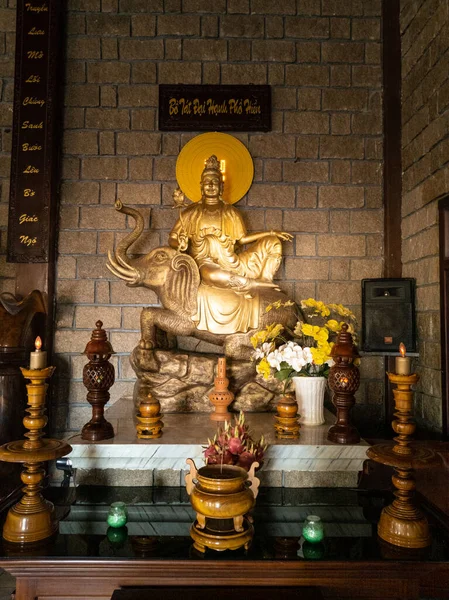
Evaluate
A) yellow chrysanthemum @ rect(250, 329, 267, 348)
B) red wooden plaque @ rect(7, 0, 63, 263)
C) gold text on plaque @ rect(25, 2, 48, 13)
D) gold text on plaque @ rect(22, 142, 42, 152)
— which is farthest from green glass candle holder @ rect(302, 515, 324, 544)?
gold text on plaque @ rect(25, 2, 48, 13)

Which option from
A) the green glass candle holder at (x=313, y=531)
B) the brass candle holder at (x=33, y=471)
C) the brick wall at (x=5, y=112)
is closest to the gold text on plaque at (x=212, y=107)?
the brick wall at (x=5, y=112)

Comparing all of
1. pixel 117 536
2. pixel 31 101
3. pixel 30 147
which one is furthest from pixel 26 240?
pixel 117 536

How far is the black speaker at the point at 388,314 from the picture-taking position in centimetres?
332

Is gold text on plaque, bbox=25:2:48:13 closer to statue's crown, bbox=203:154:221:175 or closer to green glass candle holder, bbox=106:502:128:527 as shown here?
statue's crown, bbox=203:154:221:175

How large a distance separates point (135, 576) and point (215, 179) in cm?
262

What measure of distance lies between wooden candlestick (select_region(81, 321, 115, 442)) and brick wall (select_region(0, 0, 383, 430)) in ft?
4.00

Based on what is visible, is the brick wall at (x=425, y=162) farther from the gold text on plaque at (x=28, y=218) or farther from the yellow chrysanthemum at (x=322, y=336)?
the gold text on plaque at (x=28, y=218)

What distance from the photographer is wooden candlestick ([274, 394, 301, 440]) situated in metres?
2.47

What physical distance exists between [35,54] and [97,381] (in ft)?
8.78

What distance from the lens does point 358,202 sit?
3.77m

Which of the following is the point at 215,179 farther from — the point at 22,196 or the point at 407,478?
the point at 407,478

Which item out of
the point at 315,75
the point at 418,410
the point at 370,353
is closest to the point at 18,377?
the point at 370,353

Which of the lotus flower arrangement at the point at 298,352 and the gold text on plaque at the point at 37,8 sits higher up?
the gold text on plaque at the point at 37,8

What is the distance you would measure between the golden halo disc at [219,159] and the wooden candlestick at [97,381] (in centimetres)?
169
